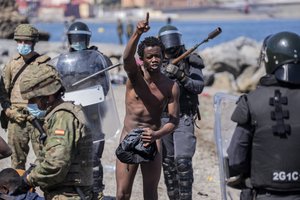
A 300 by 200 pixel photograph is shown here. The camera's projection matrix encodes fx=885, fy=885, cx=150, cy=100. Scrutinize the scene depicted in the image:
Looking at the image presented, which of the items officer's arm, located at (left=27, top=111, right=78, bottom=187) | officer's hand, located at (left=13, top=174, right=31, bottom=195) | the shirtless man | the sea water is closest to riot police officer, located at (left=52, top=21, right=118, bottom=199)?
the shirtless man

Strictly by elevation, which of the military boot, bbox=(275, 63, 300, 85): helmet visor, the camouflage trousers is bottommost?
the military boot

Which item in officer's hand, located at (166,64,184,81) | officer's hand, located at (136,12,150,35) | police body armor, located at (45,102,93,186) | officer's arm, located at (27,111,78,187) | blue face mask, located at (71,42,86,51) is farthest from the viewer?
blue face mask, located at (71,42,86,51)

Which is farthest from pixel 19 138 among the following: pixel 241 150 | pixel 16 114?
pixel 241 150

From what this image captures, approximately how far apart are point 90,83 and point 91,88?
0.05 m

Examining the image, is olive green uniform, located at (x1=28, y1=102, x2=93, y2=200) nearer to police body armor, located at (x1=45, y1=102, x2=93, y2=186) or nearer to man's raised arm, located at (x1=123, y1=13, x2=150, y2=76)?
police body armor, located at (x1=45, y1=102, x2=93, y2=186)

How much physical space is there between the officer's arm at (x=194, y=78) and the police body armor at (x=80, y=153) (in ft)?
8.74

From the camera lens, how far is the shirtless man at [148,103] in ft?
24.3

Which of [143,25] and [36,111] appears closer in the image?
[36,111]

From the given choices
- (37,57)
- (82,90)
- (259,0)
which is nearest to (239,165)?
(82,90)

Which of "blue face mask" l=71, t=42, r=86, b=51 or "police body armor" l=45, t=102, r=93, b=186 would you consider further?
"blue face mask" l=71, t=42, r=86, b=51

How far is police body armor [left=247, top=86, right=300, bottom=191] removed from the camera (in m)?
5.22

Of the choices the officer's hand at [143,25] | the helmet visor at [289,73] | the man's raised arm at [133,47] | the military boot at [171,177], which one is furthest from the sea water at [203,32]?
the helmet visor at [289,73]

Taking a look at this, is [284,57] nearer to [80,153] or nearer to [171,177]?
[80,153]

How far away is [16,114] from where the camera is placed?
28.4 ft
